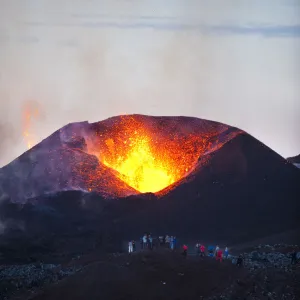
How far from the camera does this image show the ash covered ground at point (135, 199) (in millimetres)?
38000

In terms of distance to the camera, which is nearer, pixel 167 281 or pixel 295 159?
pixel 167 281

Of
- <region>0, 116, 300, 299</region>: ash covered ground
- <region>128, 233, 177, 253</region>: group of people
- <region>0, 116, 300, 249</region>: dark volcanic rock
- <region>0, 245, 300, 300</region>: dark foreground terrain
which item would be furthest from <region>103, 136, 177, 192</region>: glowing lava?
<region>0, 245, 300, 300</region>: dark foreground terrain

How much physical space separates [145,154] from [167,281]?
22072 mm

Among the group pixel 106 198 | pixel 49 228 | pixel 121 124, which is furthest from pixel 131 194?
pixel 121 124

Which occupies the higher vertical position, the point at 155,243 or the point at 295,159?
the point at 295,159

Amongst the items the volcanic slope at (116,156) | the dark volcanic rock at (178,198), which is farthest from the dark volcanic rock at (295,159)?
the dark volcanic rock at (178,198)

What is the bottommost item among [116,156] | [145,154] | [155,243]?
[155,243]

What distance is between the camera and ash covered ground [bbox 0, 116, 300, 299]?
38.0 meters

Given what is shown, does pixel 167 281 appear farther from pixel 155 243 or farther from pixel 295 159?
pixel 295 159

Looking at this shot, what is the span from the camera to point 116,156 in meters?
48.9

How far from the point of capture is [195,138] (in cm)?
4750

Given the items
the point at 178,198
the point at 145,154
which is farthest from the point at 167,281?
the point at 145,154

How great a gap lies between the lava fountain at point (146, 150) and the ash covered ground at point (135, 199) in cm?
10

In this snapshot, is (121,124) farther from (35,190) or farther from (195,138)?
(35,190)
